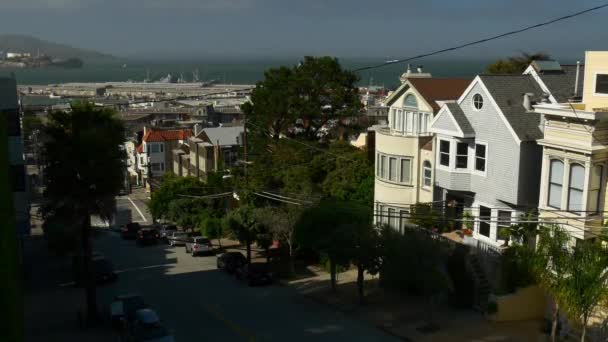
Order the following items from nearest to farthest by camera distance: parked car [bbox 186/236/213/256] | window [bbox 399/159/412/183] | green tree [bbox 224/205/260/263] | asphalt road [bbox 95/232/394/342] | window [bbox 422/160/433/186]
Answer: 1. asphalt road [bbox 95/232/394/342]
2. window [bbox 422/160/433/186]
3. window [bbox 399/159/412/183]
4. green tree [bbox 224/205/260/263]
5. parked car [bbox 186/236/213/256]

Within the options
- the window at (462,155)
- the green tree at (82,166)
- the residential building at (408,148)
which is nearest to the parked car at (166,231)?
the residential building at (408,148)

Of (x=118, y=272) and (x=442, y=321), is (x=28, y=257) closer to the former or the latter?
(x=118, y=272)

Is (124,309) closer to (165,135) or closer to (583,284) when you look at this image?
(583,284)

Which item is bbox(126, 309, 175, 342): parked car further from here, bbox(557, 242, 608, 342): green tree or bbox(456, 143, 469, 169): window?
bbox(456, 143, 469, 169): window

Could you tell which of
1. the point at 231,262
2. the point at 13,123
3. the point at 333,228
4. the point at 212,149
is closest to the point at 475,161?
the point at 333,228

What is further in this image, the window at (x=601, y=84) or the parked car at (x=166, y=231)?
the parked car at (x=166, y=231)

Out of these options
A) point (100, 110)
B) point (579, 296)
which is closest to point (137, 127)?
point (100, 110)

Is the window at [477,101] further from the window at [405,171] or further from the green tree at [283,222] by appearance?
the green tree at [283,222]

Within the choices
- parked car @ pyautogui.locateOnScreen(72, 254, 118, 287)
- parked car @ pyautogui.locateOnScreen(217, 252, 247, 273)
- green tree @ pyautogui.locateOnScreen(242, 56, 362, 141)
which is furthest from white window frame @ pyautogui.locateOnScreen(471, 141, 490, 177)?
parked car @ pyautogui.locateOnScreen(72, 254, 118, 287)
